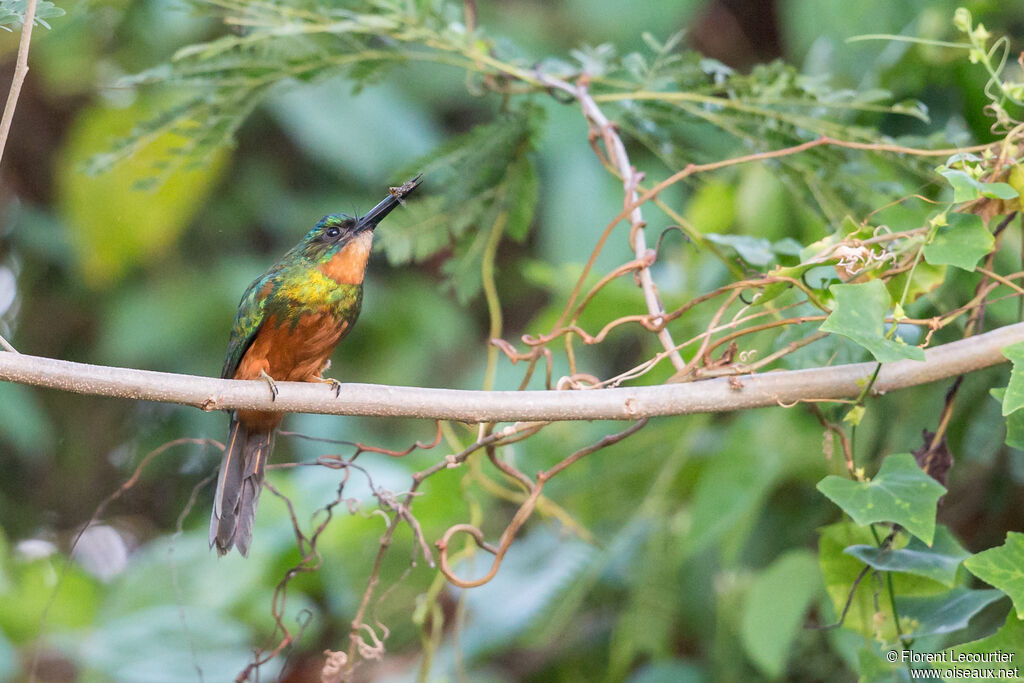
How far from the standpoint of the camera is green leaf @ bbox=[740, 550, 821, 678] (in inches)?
67.6

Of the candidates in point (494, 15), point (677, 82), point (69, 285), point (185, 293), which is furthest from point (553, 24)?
point (677, 82)

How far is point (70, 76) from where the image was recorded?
10.0ft

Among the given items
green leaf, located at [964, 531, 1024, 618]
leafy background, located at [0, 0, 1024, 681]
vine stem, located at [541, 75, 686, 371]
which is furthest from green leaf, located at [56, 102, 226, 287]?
green leaf, located at [964, 531, 1024, 618]

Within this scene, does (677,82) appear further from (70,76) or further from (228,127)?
(70,76)

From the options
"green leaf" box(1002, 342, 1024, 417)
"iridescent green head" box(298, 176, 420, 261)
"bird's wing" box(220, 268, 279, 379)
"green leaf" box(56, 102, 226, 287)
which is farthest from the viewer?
"green leaf" box(56, 102, 226, 287)

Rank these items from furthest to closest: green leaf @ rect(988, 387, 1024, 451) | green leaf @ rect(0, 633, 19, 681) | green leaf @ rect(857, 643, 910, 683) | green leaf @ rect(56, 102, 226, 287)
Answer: green leaf @ rect(56, 102, 226, 287) → green leaf @ rect(0, 633, 19, 681) → green leaf @ rect(857, 643, 910, 683) → green leaf @ rect(988, 387, 1024, 451)

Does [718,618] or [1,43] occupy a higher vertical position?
[1,43]

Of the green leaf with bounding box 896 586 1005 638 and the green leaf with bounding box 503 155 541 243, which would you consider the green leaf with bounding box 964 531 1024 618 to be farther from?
the green leaf with bounding box 503 155 541 243

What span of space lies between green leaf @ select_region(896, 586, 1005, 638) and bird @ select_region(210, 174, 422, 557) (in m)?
0.90

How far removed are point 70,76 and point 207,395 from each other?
2.51 meters

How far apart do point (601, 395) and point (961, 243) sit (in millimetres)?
414

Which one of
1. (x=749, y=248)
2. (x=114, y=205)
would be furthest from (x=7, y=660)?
(x=749, y=248)

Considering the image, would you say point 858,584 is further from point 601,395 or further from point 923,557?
point 601,395

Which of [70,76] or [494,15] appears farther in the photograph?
[494,15]
